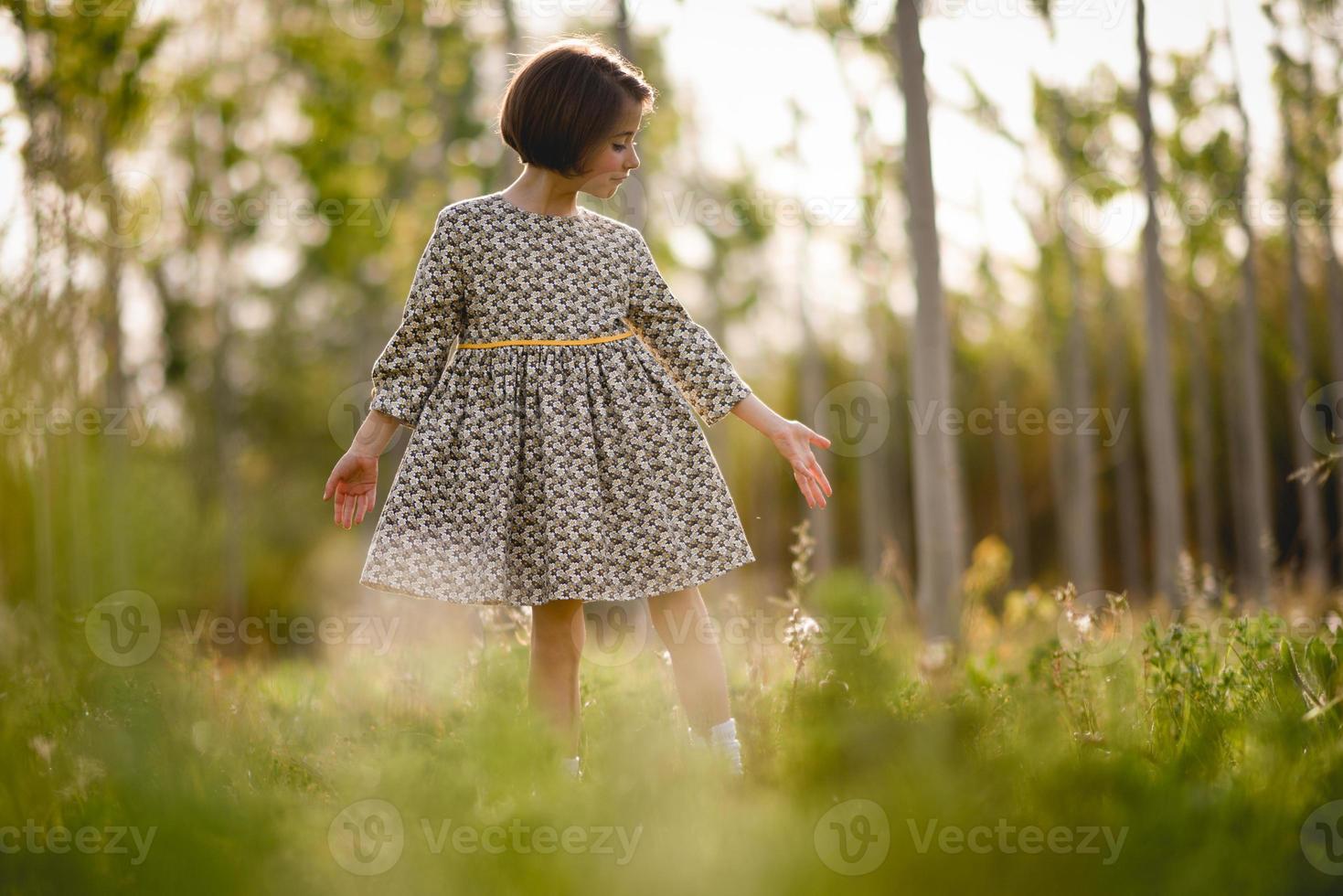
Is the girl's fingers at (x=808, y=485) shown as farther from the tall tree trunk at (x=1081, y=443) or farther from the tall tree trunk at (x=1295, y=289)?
the tall tree trunk at (x=1295, y=289)

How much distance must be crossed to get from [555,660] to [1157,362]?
524 centimetres

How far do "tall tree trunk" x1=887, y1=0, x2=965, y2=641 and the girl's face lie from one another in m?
2.11

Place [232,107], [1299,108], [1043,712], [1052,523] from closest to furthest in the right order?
[1043,712], [1299,108], [232,107], [1052,523]

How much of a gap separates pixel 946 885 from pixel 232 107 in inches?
390

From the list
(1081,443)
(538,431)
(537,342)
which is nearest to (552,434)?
(538,431)

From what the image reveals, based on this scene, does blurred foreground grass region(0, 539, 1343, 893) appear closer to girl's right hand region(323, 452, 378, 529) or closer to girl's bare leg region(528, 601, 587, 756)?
girl's bare leg region(528, 601, 587, 756)

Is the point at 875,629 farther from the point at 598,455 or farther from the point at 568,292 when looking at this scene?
the point at 568,292

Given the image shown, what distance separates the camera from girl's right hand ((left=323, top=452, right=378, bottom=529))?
2.34m

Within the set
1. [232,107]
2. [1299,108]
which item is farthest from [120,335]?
[1299,108]

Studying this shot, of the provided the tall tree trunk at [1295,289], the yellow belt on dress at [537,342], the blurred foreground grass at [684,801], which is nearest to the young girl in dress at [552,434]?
the yellow belt on dress at [537,342]

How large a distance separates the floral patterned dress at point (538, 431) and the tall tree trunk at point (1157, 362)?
4264 millimetres

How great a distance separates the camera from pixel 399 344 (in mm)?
2396

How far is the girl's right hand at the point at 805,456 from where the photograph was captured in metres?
2.40

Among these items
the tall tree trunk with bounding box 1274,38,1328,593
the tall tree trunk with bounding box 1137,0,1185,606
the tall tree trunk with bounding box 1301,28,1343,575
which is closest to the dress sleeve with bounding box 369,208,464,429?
the tall tree trunk with bounding box 1137,0,1185,606
